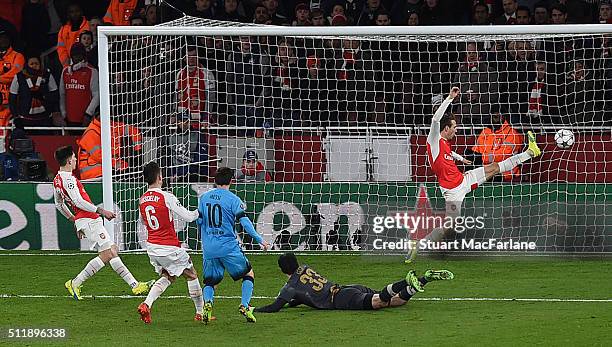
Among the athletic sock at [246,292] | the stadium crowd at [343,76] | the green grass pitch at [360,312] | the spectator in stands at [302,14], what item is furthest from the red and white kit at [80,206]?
the spectator in stands at [302,14]

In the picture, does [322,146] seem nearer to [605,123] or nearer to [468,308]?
[605,123]

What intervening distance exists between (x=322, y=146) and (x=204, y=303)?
6136mm

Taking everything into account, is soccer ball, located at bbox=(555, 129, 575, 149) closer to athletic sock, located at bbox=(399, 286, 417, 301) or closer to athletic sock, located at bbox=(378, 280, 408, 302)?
athletic sock, located at bbox=(399, 286, 417, 301)

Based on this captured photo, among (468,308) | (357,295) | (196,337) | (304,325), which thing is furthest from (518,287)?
(196,337)

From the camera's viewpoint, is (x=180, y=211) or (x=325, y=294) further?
(x=325, y=294)

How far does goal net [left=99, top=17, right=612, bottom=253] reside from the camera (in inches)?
671

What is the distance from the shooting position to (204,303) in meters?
11.6

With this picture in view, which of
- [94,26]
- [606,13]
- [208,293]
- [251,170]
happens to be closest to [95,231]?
[208,293]

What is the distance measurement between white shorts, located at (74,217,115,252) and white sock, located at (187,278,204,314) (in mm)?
2292

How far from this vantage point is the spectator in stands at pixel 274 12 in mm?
19781

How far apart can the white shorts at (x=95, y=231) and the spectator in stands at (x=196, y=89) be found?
385 cm

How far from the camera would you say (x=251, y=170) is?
696 inches

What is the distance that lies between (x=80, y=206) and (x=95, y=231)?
43 centimetres

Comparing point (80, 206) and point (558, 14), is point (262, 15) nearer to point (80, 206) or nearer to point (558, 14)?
Result: point (558, 14)
